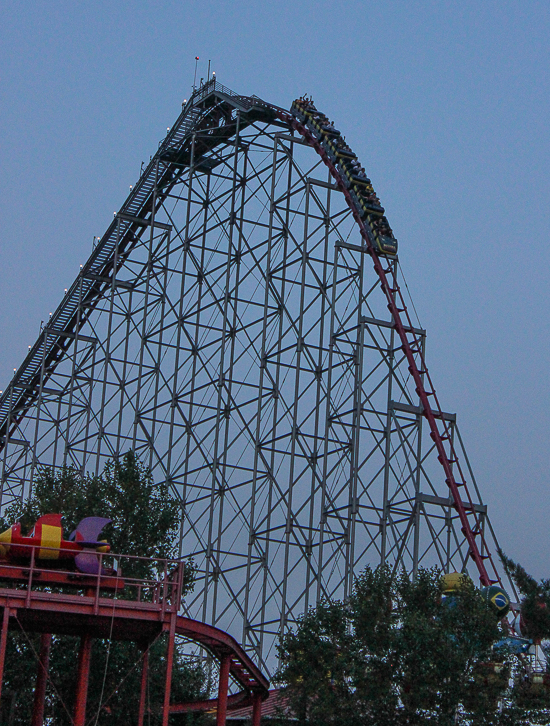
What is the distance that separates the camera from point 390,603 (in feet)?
72.3

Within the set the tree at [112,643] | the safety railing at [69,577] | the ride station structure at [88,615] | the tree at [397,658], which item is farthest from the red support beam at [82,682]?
the tree at [397,658]

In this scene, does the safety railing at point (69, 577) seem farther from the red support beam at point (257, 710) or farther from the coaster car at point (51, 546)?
the red support beam at point (257, 710)

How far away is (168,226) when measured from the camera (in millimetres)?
38406

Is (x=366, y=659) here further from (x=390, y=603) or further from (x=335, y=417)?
(x=335, y=417)

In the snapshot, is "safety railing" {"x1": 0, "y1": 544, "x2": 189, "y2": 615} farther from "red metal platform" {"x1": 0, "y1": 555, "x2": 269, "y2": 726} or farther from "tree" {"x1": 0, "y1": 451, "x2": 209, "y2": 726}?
"tree" {"x1": 0, "y1": 451, "x2": 209, "y2": 726}

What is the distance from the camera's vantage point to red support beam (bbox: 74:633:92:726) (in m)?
18.2

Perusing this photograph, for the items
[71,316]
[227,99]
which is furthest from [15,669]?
[71,316]

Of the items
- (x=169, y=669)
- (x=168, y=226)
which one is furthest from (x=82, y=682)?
(x=168, y=226)

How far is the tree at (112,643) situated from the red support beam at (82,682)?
3.21 m

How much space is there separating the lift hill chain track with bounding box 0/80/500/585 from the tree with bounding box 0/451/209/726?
6.92 m

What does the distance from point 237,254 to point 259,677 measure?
16354 millimetres

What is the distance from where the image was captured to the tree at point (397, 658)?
2022 centimetres

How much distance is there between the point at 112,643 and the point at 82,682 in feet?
16.5

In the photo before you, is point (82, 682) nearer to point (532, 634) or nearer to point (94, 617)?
point (94, 617)
